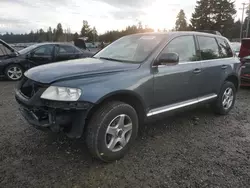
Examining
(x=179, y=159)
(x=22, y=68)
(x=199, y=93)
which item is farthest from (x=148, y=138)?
(x=22, y=68)

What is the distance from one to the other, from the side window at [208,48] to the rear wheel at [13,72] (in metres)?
6.94

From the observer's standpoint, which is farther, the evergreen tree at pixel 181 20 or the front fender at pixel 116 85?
the evergreen tree at pixel 181 20

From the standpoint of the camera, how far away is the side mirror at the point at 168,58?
10.2ft

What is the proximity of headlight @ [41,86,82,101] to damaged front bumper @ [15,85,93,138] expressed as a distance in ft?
0.15

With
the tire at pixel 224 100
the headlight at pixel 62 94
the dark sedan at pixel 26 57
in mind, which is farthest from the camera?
the dark sedan at pixel 26 57

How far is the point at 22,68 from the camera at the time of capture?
854cm

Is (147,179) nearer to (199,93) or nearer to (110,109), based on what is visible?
(110,109)

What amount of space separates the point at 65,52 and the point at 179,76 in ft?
22.3

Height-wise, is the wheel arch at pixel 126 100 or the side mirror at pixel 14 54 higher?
the side mirror at pixel 14 54

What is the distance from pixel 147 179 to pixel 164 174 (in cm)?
23

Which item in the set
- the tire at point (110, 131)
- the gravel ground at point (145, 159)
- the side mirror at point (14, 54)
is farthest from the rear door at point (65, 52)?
the tire at point (110, 131)

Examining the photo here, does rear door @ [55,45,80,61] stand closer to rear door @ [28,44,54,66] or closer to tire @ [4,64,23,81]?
rear door @ [28,44,54,66]

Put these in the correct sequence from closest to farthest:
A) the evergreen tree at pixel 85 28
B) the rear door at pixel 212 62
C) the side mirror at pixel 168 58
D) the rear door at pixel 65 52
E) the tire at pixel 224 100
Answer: the side mirror at pixel 168 58, the rear door at pixel 212 62, the tire at pixel 224 100, the rear door at pixel 65 52, the evergreen tree at pixel 85 28

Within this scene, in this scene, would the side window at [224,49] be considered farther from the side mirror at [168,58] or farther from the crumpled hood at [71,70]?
the crumpled hood at [71,70]
